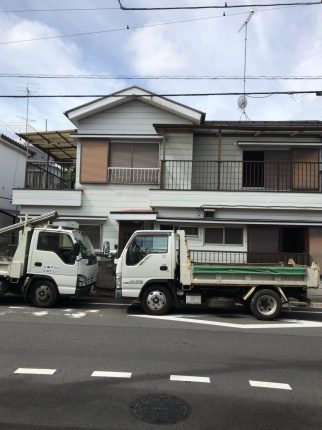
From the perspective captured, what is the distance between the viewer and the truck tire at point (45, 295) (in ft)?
36.6

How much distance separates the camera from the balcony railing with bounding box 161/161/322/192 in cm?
1700

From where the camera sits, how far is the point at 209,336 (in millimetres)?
8383

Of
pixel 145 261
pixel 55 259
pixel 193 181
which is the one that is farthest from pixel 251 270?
pixel 193 181

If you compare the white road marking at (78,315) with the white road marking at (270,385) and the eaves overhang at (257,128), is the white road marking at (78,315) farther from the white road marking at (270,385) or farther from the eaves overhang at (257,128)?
the eaves overhang at (257,128)

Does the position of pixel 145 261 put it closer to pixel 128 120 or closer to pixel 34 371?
pixel 34 371

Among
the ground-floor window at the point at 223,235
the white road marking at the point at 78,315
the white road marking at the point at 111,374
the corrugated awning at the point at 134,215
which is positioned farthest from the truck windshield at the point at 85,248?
the white road marking at the point at 111,374

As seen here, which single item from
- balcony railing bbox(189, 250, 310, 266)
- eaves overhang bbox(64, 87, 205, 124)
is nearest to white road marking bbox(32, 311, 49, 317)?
balcony railing bbox(189, 250, 310, 266)

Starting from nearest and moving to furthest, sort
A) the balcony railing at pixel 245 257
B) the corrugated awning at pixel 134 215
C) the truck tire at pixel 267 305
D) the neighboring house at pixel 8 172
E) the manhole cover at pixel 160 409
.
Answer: the manhole cover at pixel 160 409 → the truck tire at pixel 267 305 → the corrugated awning at pixel 134 215 → the balcony railing at pixel 245 257 → the neighboring house at pixel 8 172

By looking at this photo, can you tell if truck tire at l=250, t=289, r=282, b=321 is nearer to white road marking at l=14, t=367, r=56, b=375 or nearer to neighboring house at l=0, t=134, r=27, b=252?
white road marking at l=14, t=367, r=56, b=375

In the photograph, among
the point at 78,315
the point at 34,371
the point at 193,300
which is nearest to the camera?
the point at 34,371

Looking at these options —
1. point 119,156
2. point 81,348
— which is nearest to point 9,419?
point 81,348

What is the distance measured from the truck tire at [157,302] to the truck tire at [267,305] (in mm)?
2021

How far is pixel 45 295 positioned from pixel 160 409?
7111 millimetres

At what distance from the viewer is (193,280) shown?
10352 millimetres
